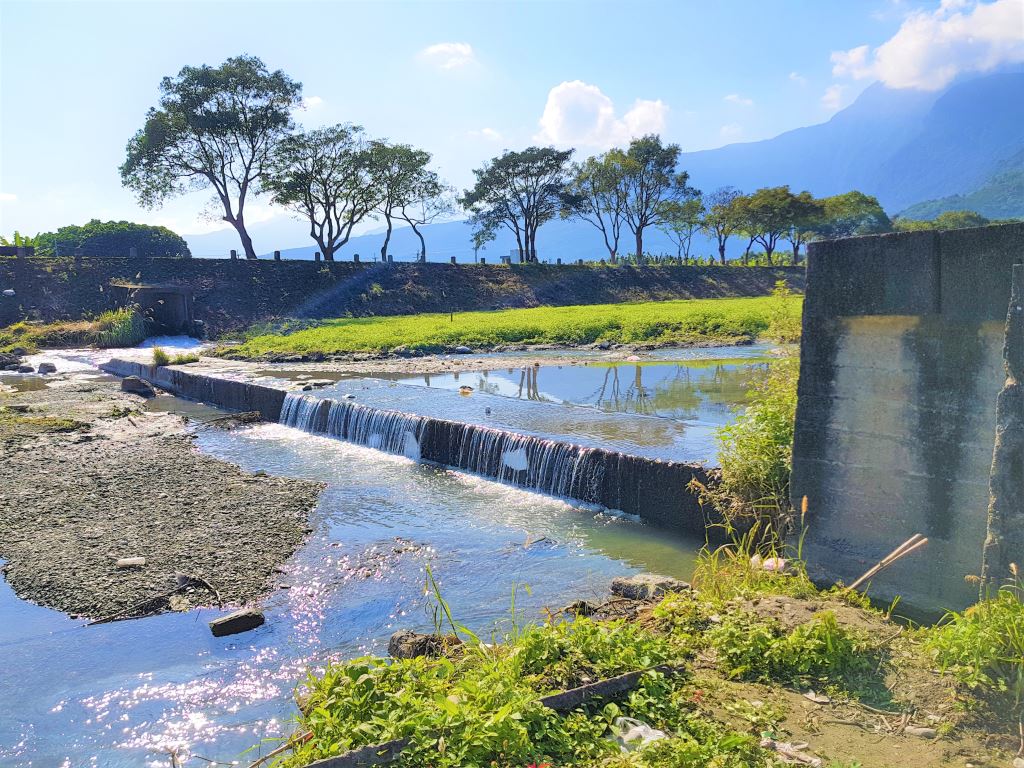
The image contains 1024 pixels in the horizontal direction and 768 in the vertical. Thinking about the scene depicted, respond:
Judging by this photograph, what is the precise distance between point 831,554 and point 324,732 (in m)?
4.23

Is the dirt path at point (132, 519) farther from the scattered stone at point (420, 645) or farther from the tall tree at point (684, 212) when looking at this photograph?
the tall tree at point (684, 212)

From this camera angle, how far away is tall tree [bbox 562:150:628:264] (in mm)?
59594

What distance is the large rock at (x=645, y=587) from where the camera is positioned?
6613 millimetres

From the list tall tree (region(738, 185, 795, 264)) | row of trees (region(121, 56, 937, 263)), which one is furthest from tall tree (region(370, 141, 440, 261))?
tall tree (region(738, 185, 795, 264))

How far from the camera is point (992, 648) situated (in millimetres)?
4199

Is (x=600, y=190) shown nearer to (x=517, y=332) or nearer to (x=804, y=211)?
(x=804, y=211)

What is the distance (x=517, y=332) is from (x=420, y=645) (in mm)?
25729

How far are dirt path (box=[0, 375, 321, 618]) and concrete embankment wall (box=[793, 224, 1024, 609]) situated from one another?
5.70 metres

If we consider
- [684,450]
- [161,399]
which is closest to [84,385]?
[161,399]

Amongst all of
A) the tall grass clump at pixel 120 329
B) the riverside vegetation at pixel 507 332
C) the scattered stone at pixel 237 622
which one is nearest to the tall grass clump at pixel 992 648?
the scattered stone at pixel 237 622

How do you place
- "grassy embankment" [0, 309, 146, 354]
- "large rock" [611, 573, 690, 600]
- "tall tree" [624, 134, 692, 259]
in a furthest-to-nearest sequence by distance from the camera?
1. "tall tree" [624, 134, 692, 259]
2. "grassy embankment" [0, 309, 146, 354]
3. "large rock" [611, 573, 690, 600]

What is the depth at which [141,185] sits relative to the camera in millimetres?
46156

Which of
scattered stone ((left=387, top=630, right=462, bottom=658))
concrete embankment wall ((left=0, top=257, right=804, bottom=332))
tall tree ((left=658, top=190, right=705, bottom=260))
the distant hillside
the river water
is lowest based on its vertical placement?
the river water

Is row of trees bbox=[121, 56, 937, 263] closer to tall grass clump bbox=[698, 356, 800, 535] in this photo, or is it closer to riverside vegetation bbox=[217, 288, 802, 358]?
riverside vegetation bbox=[217, 288, 802, 358]
